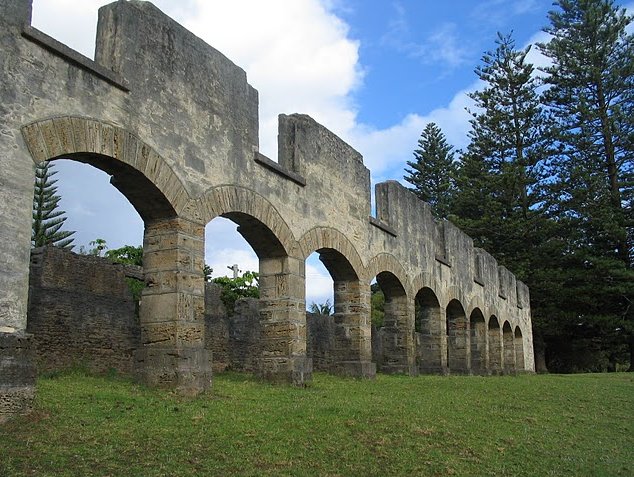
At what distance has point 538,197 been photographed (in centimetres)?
3222

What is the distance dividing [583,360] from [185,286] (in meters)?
30.8

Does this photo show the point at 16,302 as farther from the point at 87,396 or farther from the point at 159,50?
the point at 159,50

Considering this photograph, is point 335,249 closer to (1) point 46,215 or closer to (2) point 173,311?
(2) point 173,311

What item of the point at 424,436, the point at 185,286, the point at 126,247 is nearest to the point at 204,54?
the point at 185,286

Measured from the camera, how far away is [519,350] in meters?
29.3

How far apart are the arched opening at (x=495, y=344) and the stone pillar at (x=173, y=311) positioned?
59.9 feet

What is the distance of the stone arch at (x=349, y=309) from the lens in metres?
13.8

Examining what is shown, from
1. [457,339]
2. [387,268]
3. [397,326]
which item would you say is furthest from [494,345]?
[387,268]

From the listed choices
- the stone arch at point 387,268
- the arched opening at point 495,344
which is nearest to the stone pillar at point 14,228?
the stone arch at point 387,268

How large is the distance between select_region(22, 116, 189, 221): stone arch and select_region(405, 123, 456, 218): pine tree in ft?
103

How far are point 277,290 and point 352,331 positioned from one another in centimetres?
307

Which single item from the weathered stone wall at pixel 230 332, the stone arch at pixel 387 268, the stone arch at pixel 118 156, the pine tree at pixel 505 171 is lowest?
the weathered stone wall at pixel 230 332

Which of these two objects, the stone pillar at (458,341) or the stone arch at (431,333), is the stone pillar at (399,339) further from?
the stone pillar at (458,341)

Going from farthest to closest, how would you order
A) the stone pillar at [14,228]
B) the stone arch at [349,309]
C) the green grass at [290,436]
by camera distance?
1. the stone arch at [349,309]
2. the stone pillar at [14,228]
3. the green grass at [290,436]
